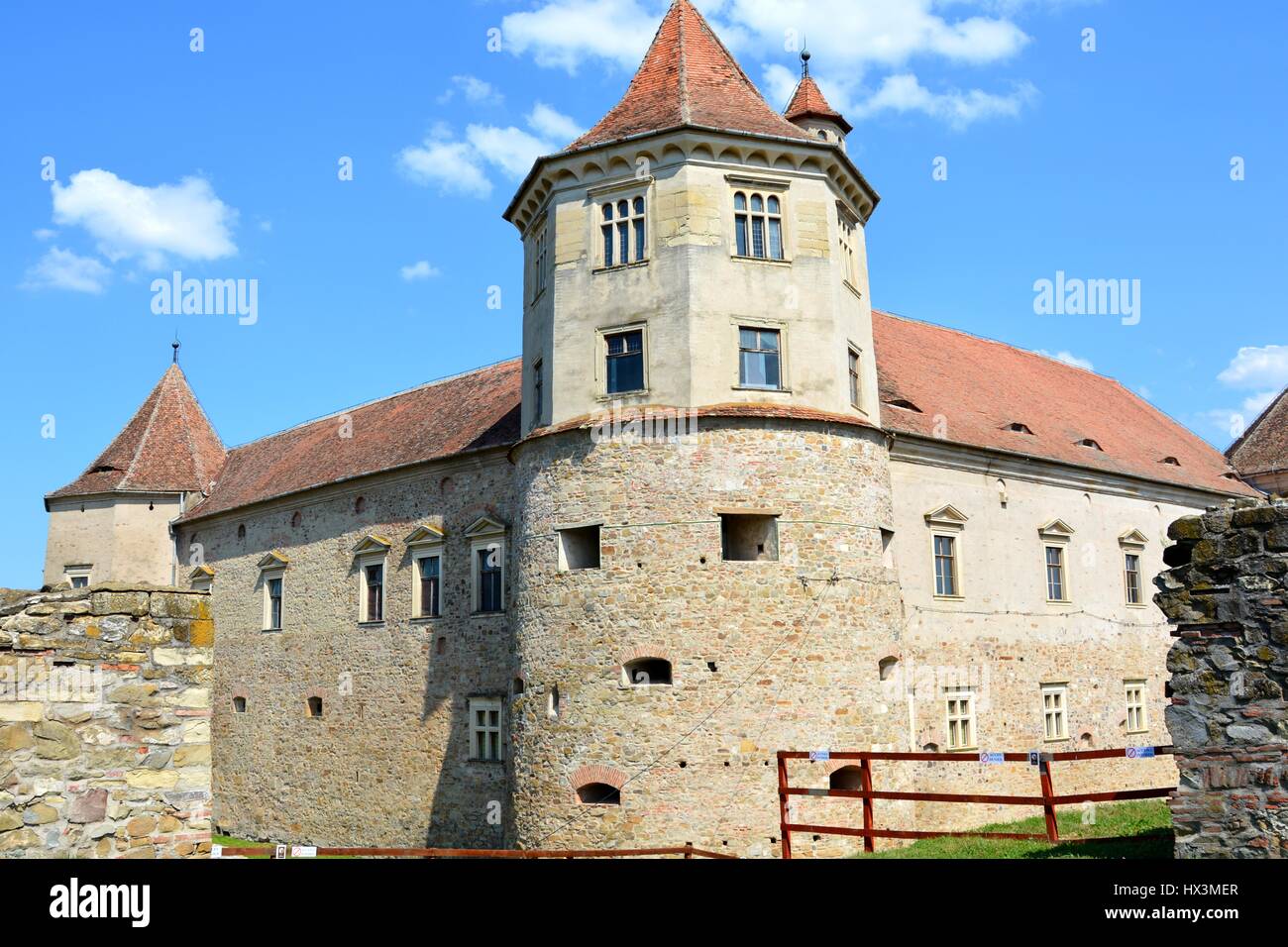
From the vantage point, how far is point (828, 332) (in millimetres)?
20000

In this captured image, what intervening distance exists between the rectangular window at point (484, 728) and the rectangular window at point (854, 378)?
9603 mm

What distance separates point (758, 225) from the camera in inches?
791

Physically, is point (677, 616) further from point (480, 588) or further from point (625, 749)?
point (480, 588)

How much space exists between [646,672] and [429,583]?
344 inches

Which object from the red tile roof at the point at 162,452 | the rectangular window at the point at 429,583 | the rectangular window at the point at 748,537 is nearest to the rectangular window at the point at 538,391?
the rectangular window at the point at 748,537

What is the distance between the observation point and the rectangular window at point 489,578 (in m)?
24.2

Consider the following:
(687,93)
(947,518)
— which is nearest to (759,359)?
(687,93)

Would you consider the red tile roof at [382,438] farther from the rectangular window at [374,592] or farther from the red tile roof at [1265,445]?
the red tile roof at [1265,445]

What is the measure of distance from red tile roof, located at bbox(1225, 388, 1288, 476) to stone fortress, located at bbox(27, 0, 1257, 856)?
4.29 m

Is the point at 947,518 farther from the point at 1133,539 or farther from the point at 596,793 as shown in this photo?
the point at 596,793

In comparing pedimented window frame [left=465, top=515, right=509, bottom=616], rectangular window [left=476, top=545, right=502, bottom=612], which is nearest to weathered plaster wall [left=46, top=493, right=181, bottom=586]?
pedimented window frame [left=465, top=515, right=509, bottom=616]

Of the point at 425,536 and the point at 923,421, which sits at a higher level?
the point at 923,421
